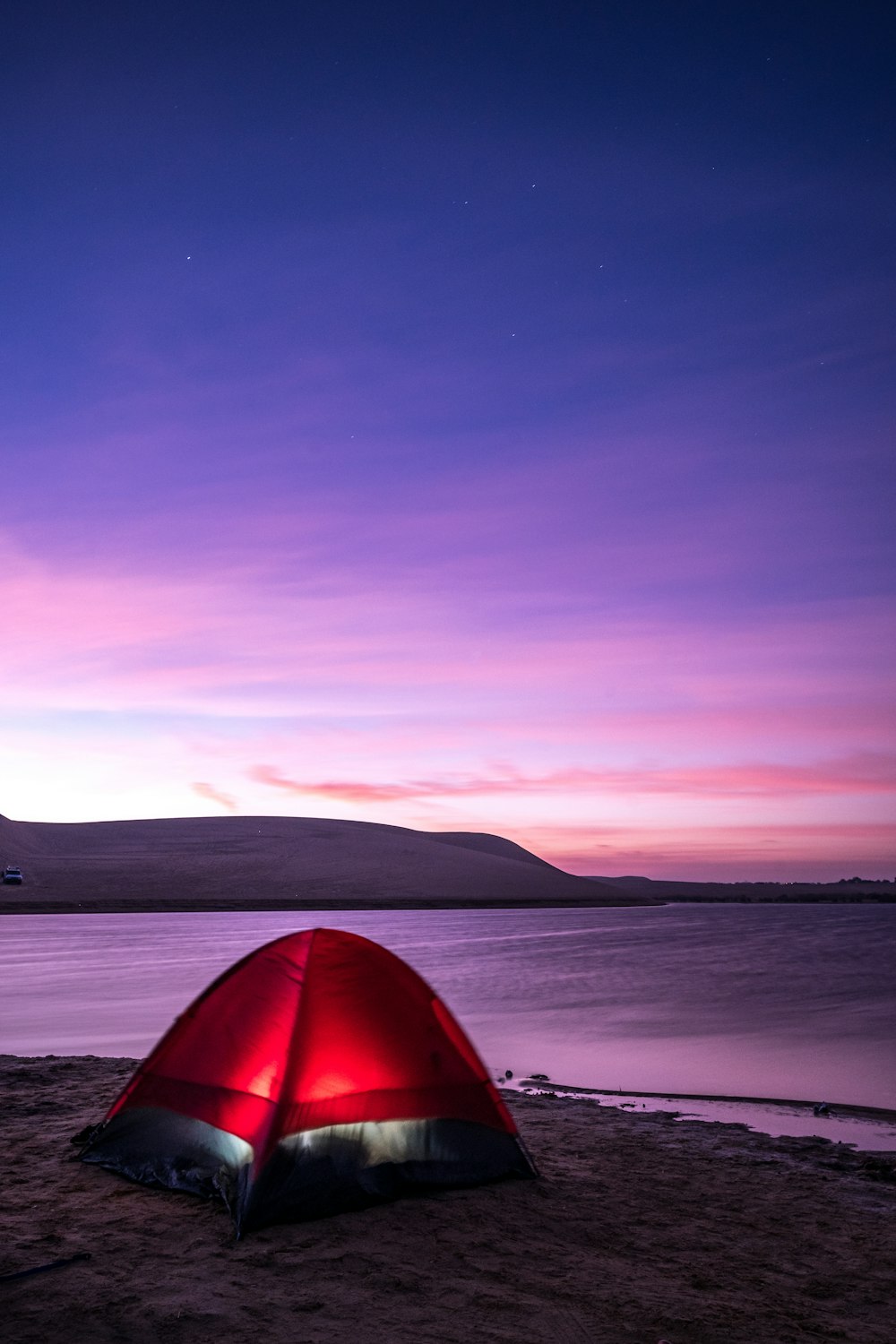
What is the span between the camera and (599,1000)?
73.4 ft

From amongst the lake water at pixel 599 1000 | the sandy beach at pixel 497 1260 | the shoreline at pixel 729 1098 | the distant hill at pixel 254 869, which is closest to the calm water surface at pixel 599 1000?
the lake water at pixel 599 1000

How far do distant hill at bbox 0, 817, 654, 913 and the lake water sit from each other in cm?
3564

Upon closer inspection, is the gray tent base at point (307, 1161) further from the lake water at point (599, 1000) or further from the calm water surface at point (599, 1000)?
the calm water surface at point (599, 1000)

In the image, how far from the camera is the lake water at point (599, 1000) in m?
14.2

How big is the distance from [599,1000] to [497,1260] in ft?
56.4

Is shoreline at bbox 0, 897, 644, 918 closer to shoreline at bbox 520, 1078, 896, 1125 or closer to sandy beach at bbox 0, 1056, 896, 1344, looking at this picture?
shoreline at bbox 520, 1078, 896, 1125

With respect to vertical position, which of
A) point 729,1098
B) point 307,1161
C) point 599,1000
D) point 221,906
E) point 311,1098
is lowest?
point 221,906

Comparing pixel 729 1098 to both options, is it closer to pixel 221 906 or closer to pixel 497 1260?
→ pixel 497 1260

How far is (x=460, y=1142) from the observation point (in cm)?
725

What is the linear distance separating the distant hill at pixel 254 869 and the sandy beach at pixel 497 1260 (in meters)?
62.5

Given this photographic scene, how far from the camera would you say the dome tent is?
6602mm

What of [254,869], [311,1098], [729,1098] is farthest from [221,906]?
[311,1098]

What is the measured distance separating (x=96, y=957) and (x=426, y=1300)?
28.8 metres

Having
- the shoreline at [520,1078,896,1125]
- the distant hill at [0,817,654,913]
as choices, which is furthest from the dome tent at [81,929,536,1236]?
the distant hill at [0,817,654,913]
